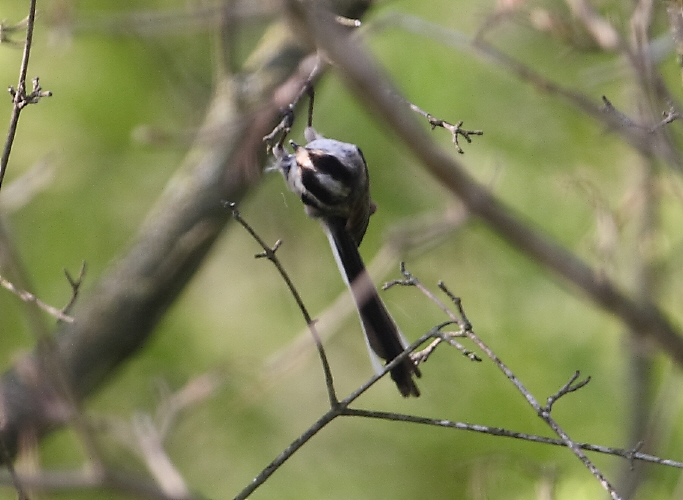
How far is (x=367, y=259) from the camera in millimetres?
5176

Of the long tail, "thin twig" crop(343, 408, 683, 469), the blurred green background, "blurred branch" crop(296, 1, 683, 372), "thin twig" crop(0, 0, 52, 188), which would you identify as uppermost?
"thin twig" crop(0, 0, 52, 188)

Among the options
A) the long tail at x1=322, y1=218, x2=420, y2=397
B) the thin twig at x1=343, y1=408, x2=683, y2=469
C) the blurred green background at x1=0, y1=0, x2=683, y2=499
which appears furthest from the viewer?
the blurred green background at x1=0, y1=0, x2=683, y2=499

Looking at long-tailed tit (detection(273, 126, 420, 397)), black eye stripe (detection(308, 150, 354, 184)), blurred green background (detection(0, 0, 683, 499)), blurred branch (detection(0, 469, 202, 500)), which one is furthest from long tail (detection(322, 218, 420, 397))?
blurred green background (detection(0, 0, 683, 499))

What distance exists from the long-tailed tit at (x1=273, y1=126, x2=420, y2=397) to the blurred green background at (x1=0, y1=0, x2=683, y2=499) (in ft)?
5.32

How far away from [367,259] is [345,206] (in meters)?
2.01

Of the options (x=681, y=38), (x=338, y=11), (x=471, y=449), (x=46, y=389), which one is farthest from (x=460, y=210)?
(x=471, y=449)

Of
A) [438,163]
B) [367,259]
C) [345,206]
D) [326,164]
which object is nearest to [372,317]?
[345,206]

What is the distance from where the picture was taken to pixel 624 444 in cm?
446

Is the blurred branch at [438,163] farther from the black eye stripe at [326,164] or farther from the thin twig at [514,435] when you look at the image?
the black eye stripe at [326,164]

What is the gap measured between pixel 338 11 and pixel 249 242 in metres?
2.42

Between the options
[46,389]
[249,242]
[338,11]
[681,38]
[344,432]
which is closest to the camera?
[681,38]

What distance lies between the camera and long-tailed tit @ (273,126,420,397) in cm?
292

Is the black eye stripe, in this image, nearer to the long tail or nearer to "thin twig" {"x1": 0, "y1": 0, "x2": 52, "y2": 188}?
the long tail

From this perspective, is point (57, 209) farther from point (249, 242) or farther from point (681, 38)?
point (681, 38)
